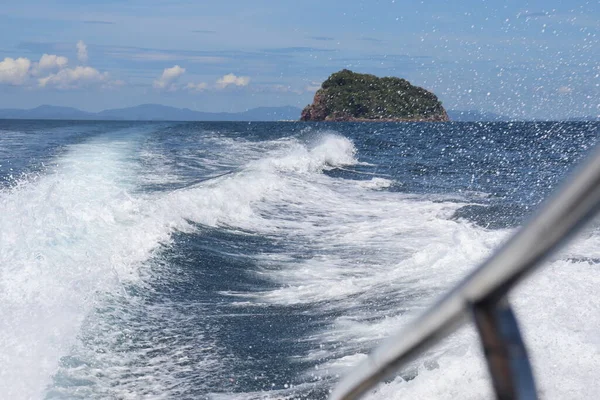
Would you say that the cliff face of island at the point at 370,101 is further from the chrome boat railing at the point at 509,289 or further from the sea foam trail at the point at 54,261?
the chrome boat railing at the point at 509,289

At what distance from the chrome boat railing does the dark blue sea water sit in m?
0.05

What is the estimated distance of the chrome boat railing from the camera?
50cm

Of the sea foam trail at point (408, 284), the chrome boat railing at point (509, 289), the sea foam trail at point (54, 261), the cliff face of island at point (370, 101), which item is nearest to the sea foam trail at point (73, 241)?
the sea foam trail at point (54, 261)

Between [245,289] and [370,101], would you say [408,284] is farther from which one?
[370,101]

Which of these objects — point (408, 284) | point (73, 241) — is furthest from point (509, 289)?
point (73, 241)

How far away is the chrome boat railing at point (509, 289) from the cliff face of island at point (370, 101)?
84.3m

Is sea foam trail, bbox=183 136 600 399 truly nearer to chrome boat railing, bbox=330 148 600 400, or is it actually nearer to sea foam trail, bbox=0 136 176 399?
chrome boat railing, bbox=330 148 600 400

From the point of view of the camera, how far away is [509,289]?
59 centimetres

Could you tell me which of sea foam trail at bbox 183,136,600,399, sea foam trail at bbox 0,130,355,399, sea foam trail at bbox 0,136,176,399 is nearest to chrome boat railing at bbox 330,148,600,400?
sea foam trail at bbox 183,136,600,399

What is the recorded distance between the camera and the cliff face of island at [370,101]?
86.8 m

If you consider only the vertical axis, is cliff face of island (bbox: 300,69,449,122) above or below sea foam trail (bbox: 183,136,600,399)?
above

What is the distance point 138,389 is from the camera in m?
5.29

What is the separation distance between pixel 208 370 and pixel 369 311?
1.86 meters

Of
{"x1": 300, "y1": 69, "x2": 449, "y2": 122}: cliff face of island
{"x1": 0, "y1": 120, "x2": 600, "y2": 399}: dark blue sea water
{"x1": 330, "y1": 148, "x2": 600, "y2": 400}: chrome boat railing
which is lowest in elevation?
{"x1": 0, "y1": 120, "x2": 600, "y2": 399}: dark blue sea water
